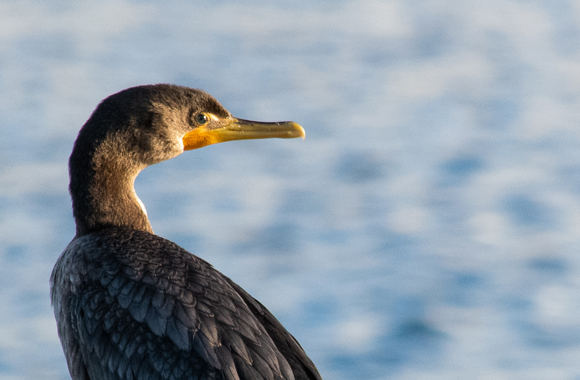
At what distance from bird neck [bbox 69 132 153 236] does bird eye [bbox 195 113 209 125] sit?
0.52m

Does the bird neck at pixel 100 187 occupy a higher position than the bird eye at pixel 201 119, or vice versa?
the bird eye at pixel 201 119

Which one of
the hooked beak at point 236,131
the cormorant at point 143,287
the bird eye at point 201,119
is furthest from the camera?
the hooked beak at point 236,131

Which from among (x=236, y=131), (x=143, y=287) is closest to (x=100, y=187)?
(x=143, y=287)

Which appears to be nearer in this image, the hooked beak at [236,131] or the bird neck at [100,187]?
the bird neck at [100,187]

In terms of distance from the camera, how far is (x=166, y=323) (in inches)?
188

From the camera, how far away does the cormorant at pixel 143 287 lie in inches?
186

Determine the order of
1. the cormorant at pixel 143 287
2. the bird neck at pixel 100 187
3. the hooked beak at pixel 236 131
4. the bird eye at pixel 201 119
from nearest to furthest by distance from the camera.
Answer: the cormorant at pixel 143 287, the bird neck at pixel 100 187, the bird eye at pixel 201 119, the hooked beak at pixel 236 131

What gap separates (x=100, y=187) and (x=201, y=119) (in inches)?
31.1

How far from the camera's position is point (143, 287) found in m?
4.89

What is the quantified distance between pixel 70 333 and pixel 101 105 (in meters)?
1.31

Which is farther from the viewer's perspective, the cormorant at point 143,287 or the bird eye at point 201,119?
the bird eye at point 201,119

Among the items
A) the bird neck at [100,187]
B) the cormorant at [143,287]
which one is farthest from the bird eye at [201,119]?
the bird neck at [100,187]

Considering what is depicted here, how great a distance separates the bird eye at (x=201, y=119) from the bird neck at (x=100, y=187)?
0.52 meters

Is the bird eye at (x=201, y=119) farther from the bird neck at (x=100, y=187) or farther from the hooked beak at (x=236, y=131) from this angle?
the bird neck at (x=100, y=187)
